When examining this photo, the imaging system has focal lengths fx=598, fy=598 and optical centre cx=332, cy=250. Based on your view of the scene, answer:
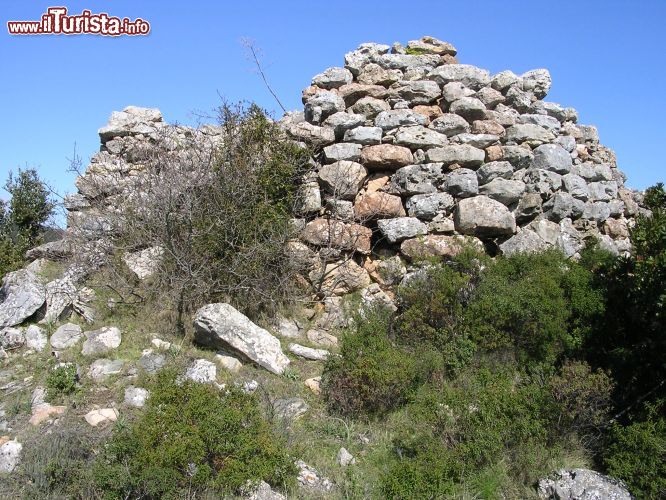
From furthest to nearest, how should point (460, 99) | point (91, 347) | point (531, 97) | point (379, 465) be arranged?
point (531, 97) → point (460, 99) → point (91, 347) → point (379, 465)

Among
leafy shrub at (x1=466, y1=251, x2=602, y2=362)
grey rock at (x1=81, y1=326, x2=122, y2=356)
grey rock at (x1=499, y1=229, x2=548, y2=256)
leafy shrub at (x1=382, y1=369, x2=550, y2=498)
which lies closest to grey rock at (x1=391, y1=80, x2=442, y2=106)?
grey rock at (x1=499, y1=229, x2=548, y2=256)

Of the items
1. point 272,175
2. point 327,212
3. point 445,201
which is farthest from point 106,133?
point 445,201

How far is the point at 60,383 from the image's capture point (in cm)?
689

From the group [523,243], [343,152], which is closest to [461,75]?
[343,152]

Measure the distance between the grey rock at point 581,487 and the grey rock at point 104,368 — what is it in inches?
197

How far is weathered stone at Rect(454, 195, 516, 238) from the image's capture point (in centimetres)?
930

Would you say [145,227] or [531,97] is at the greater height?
[531,97]

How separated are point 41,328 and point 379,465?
5214 millimetres

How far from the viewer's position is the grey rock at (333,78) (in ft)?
37.7

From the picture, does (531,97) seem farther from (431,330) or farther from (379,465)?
(379,465)

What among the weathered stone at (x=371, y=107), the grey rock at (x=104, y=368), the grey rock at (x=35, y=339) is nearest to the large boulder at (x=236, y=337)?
the grey rock at (x=104, y=368)

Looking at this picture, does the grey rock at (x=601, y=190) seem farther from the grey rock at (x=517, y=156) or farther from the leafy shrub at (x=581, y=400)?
the leafy shrub at (x=581, y=400)

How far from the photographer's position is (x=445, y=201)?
376 inches

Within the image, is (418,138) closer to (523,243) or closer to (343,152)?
(343,152)
